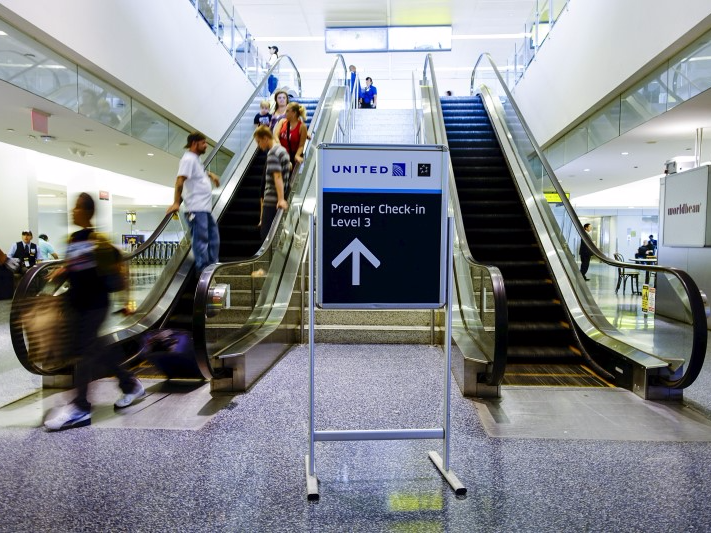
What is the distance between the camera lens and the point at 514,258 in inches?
283

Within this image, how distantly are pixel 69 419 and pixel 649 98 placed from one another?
9020 millimetres

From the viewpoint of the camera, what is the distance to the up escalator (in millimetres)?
5391

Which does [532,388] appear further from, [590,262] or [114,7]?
[114,7]

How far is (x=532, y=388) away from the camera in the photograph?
454 centimetres

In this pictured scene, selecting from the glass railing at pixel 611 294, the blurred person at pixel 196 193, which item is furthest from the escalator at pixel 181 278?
the glass railing at pixel 611 294

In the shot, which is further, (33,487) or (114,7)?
(114,7)

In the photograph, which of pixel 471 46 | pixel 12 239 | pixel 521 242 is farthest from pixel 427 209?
pixel 471 46

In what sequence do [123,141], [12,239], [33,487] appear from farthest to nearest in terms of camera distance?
[12,239]
[123,141]
[33,487]

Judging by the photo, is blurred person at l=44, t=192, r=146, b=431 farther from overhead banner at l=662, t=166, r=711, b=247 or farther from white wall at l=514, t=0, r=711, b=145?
overhead banner at l=662, t=166, r=711, b=247

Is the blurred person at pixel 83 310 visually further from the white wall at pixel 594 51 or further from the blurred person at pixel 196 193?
the white wall at pixel 594 51

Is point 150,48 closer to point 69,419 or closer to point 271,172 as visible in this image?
point 271,172

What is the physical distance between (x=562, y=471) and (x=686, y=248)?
7633mm

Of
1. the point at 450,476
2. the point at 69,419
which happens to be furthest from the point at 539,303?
the point at 69,419

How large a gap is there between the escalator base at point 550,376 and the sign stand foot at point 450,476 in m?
1.88
